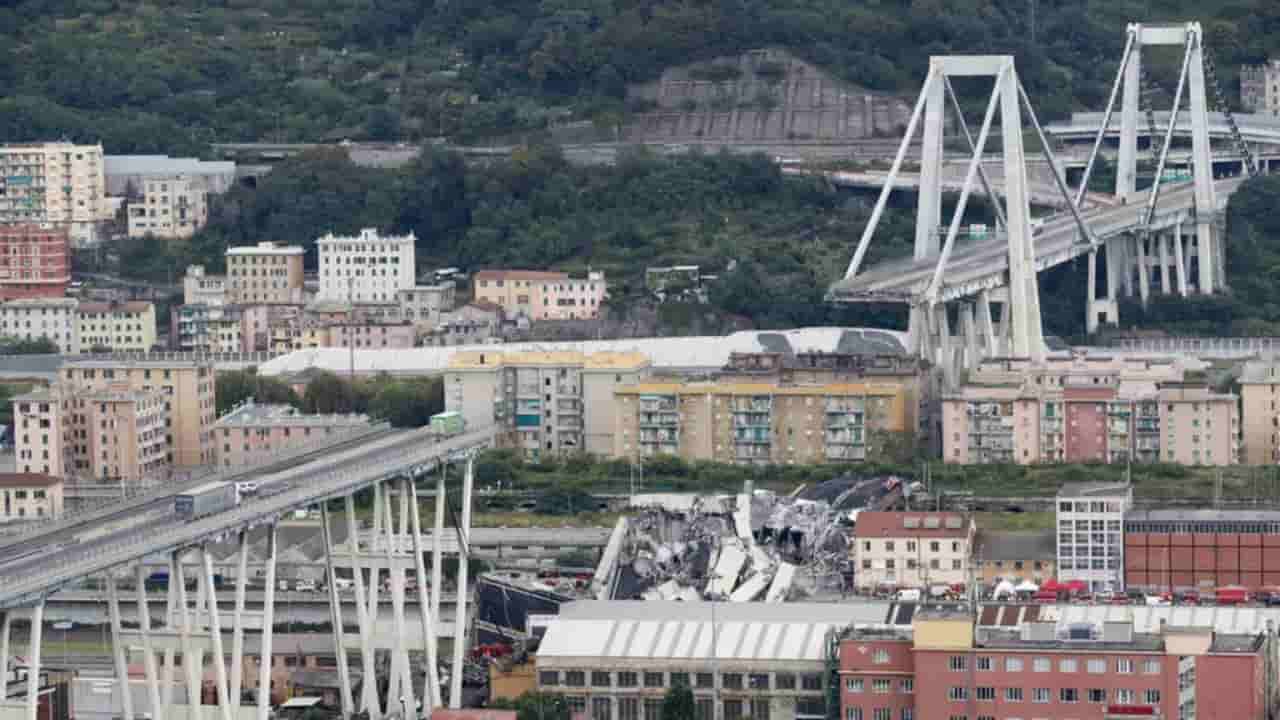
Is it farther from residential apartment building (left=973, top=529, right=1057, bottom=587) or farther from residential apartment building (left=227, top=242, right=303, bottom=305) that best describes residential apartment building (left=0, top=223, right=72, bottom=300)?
residential apartment building (left=973, top=529, right=1057, bottom=587)

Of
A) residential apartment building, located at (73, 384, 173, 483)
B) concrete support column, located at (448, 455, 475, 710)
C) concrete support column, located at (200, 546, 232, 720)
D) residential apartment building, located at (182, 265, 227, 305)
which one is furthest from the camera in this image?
residential apartment building, located at (182, 265, 227, 305)

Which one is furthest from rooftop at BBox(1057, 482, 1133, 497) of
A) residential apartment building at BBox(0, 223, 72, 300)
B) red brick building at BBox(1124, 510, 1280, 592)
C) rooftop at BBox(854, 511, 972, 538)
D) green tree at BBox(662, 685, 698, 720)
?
residential apartment building at BBox(0, 223, 72, 300)

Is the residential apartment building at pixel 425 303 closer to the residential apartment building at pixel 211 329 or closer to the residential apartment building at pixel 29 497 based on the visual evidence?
the residential apartment building at pixel 211 329

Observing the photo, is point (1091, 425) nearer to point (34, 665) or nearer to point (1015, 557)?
point (1015, 557)

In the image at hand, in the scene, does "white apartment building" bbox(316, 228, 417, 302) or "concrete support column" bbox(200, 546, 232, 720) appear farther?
"white apartment building" bbox(316, 228, 417, 302)

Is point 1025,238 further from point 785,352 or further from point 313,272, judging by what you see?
point 313,272

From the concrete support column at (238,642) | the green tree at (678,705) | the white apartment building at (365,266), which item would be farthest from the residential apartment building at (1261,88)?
the concrete support column at (238,642)
